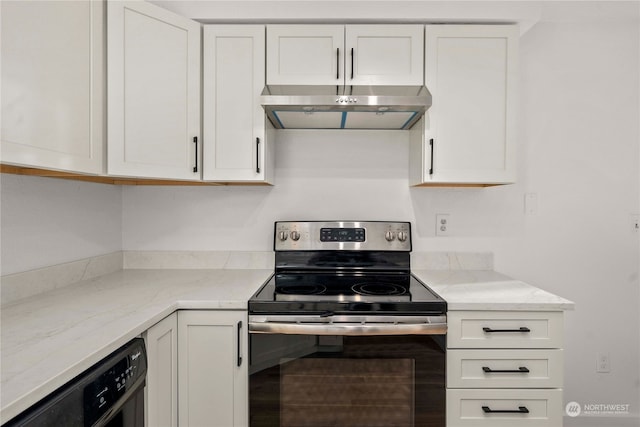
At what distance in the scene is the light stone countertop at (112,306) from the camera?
0.78 metres

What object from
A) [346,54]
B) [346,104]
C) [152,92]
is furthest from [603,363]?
[152,92]

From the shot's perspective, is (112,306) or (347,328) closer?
(112,306)

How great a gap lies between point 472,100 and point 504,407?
1385mm

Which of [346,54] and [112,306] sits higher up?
[346,54]

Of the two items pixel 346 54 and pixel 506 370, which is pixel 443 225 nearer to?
pixel 506 370

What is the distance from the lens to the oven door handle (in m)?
1.39

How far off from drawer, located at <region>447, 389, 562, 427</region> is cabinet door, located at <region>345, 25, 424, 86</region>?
143cm

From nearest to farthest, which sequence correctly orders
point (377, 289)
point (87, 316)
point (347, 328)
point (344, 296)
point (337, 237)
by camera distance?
point (87, 316) < point (347, 328) < point (344, 296) < point (377, 289) < point (337, 237)

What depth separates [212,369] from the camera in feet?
4.59

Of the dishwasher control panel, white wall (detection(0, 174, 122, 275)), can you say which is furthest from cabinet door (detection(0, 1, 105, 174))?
the dishwasher control panel

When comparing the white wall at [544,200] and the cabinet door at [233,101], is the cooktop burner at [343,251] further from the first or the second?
the cabinet door at [233,101]

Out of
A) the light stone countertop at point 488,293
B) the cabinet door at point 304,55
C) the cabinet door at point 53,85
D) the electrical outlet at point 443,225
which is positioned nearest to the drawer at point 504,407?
the light stone countertop at point 488,293

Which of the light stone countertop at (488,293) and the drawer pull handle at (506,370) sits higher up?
the light stone countertop at (488,293)

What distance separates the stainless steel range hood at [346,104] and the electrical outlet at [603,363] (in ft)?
5.93
